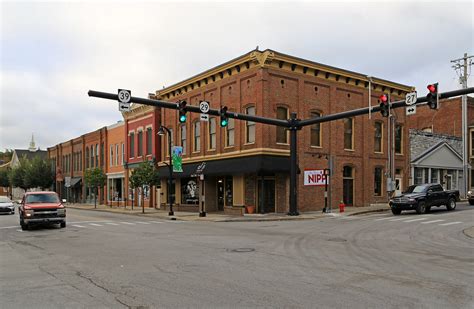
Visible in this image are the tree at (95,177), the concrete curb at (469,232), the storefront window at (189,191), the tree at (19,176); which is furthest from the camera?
the tree at (19,176)

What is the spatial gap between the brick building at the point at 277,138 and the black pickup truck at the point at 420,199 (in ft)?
18.1

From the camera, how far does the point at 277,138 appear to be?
2912 centimetres

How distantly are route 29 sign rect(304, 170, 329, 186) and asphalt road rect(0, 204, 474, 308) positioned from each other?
10.7 meters

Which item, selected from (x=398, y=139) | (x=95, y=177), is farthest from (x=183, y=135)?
(x=398, y=139)

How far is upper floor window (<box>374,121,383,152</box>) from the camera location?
3506cm

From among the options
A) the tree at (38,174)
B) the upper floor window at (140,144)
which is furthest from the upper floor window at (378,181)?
the tree at (38,174)

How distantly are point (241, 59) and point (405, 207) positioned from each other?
540 inches

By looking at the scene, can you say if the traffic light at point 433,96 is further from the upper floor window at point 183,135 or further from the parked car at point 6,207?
the parked car at point 6,207

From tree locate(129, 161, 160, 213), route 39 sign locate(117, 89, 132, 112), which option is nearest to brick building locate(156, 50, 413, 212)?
tree locate(129, 161, 160, 213)

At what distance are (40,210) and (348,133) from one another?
21.9 meters

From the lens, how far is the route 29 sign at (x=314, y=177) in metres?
27.3

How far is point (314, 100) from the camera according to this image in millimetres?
Result: 30938

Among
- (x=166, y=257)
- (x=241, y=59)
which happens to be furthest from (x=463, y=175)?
(x=166, y=257)

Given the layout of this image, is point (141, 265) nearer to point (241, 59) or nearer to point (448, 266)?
point (448, 266)
